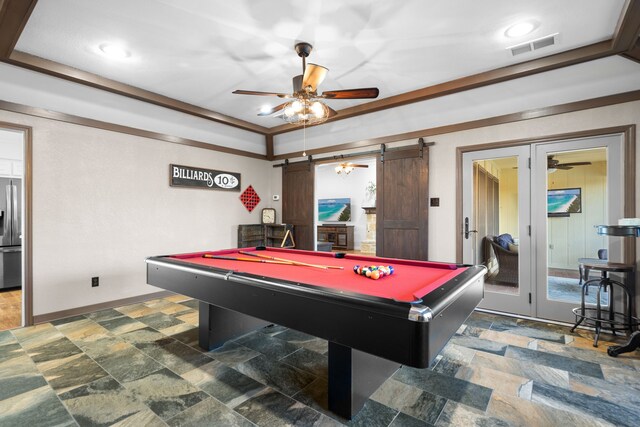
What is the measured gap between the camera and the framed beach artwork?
34.3 feet

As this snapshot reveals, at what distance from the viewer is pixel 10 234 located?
5406 mm

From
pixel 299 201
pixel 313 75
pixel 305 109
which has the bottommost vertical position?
pixel 299 201

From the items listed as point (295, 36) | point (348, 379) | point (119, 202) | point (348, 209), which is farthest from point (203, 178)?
→ point (348, 209)

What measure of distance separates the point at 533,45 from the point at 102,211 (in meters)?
5.21

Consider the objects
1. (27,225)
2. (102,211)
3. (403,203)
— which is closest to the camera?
(27,225)

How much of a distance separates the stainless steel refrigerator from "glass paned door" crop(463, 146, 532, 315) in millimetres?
7201

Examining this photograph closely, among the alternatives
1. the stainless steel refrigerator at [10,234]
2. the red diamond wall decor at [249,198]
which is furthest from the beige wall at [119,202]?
the stainless steel refrigerator at [10,234]

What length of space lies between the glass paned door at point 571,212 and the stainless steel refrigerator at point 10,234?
25.9ft

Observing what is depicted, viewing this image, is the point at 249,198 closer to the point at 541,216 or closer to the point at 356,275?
the point at 356,275

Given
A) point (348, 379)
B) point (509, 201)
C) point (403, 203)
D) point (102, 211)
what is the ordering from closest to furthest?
point (348, 379) < point (509, 201) < point (102, 211) < point (403, 203)

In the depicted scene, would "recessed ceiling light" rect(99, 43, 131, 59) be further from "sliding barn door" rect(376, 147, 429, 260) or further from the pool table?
"sliding barn door" rect(376, 147, 429, 260)

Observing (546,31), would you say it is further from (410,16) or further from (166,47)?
(166,47)

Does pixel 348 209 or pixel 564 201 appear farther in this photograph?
pixel 348 209

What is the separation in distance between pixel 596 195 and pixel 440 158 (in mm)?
1729
